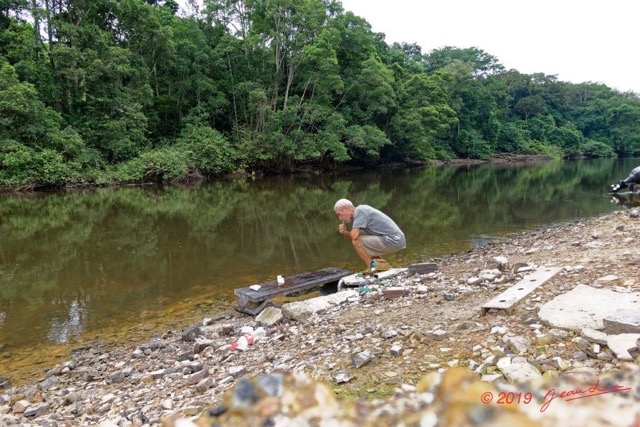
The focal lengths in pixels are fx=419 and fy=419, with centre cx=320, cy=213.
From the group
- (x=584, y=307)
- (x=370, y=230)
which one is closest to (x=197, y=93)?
(x=370, y=230)

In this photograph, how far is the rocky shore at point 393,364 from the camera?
2.21 metres

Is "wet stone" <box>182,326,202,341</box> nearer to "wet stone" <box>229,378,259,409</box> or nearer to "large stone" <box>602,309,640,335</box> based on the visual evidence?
"wet stone" <box>229,378,259,409</box>

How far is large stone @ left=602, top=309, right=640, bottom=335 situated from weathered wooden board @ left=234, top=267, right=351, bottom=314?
4.37 m

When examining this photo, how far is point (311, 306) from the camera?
572 cm

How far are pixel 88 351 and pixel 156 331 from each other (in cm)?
93

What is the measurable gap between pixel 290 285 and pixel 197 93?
1253 inches

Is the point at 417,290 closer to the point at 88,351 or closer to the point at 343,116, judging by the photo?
the point at 88,351

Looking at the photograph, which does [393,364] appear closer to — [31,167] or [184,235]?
[184,235]

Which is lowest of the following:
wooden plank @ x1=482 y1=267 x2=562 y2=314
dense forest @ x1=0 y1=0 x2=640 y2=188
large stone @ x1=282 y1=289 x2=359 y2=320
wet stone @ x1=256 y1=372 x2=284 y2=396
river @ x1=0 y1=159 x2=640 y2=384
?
river @ x1=0 y1=159 x2=640 y2=384

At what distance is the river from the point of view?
664cm

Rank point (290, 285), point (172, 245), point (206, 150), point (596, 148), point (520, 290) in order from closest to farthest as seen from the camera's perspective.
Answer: point (520, 290)
point (290, 285)
point (172, 245)
point (206, 150)
point (596, 148)

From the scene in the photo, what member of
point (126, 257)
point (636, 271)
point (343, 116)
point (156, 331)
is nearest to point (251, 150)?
point (343, 116)

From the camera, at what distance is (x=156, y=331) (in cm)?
625

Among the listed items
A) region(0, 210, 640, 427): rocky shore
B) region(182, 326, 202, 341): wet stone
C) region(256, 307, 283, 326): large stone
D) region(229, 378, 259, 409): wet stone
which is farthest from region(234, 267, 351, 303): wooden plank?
region(229, 378, 259, 409): wet stone
